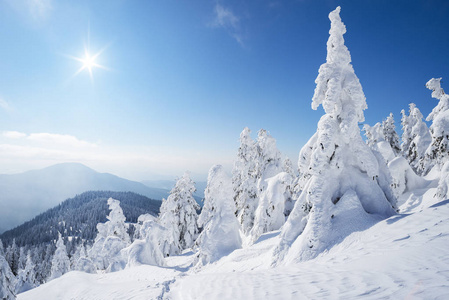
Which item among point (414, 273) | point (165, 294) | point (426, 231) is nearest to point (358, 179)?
point (426, 231)

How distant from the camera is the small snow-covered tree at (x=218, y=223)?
51.1ft

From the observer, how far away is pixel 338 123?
1047cm

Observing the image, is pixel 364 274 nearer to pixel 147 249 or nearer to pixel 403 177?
pixel 147 249

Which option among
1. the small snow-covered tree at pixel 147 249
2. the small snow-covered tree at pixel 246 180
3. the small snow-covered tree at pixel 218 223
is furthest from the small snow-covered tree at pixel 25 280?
the small snow-covered tree at pixel 218 223

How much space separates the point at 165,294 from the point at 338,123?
36.8 ft

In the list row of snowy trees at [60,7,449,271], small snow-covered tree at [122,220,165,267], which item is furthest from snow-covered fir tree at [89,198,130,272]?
small snow-covered tree at [122,220,165,267]

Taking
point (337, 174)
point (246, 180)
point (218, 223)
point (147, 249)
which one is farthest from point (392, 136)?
point (147, 249)

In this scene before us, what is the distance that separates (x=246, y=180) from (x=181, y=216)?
10849 millimetres

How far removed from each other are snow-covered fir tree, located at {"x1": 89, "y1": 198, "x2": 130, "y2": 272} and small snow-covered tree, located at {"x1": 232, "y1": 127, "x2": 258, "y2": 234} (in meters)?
13.6

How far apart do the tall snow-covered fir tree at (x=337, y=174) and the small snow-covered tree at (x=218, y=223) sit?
6411mm

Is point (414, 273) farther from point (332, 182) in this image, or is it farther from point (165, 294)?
point (165, 294)

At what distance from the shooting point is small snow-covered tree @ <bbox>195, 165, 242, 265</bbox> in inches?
614

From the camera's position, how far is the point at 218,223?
16172 millimetres

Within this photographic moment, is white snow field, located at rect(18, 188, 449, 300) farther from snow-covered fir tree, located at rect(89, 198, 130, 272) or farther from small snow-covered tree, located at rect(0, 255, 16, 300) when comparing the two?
snow-covered fir tree, located at rect(89, 198, 130, 272)
